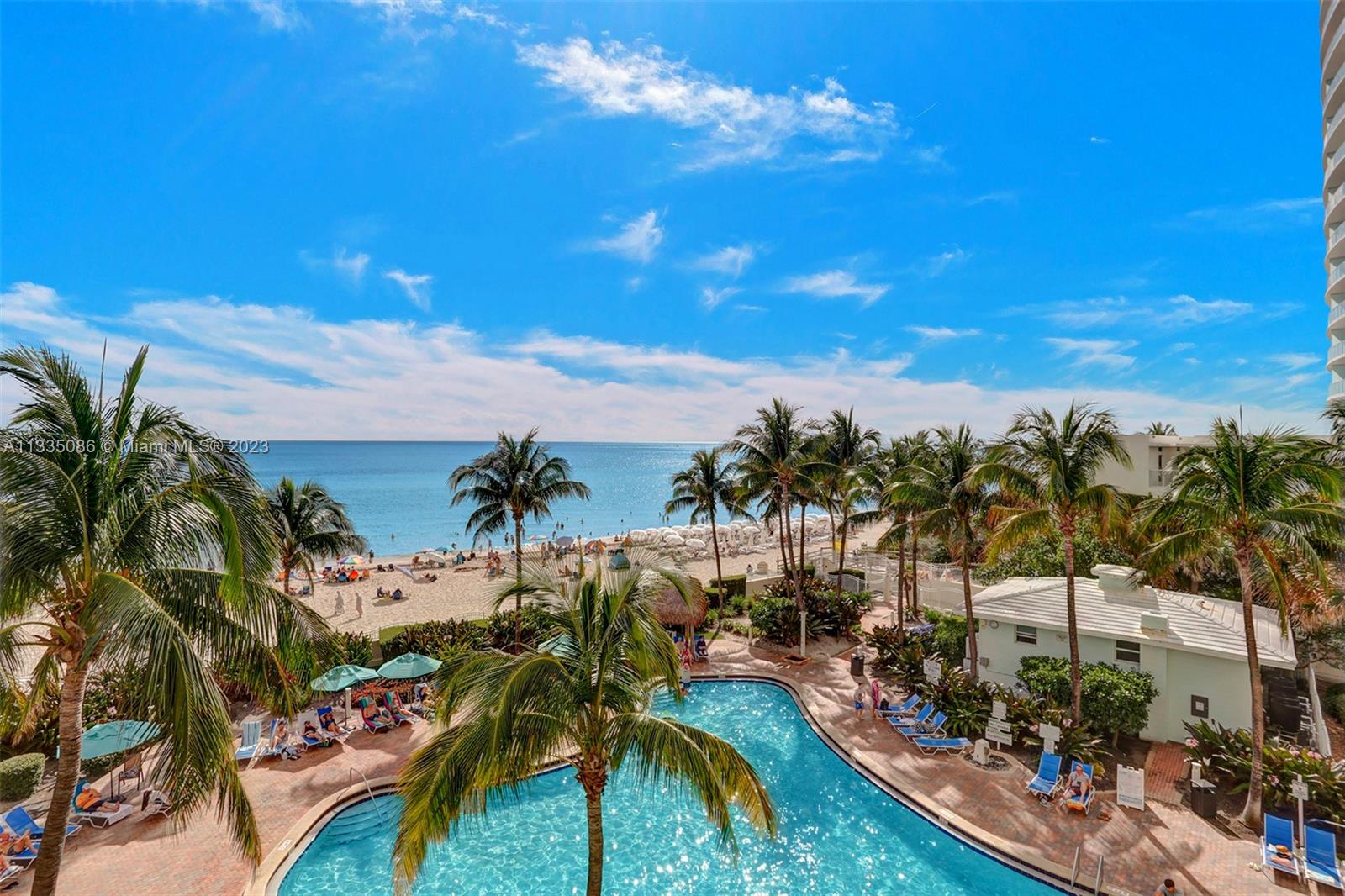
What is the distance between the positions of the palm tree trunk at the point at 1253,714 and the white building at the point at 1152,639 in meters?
2.38

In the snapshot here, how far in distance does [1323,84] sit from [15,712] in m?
59.9

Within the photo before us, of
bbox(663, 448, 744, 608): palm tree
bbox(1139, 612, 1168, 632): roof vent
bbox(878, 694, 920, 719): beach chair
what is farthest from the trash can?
bbox(663, 448, 744, 608): palm tree

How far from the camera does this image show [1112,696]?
13.5m

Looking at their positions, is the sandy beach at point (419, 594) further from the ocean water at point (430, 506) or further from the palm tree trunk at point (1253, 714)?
the palm tree trunk at point (1253, 714)

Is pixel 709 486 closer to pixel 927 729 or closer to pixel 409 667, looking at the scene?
pixel 927 729

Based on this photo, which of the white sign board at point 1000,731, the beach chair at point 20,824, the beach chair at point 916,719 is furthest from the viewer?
the beach chair at point 916,719

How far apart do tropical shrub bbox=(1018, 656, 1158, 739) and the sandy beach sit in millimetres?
13525

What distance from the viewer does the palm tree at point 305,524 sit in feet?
62.6

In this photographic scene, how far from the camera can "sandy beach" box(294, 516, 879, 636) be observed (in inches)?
1097

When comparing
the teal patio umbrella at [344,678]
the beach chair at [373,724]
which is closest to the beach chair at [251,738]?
the teal patio umbrella at [344,678]

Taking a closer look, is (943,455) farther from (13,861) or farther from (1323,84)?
(1323,84)

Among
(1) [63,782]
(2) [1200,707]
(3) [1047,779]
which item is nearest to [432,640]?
(1) [63,782]

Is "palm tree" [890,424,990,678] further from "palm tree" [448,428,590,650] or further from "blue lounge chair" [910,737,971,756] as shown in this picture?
"palm tree" [448,428,590,650]

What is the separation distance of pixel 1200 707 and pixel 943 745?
5.94 m
